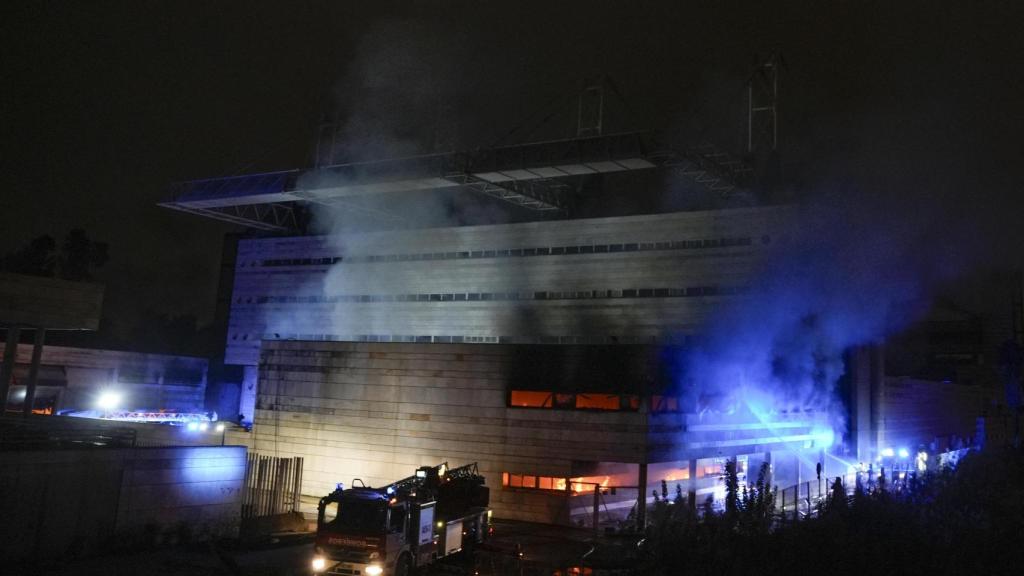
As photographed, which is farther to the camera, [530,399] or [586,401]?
[530,399]

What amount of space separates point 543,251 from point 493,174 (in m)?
5.54

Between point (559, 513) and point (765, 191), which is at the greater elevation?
point (765, 191)

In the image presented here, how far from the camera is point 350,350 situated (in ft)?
94.1

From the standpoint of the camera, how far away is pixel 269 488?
2172 cm

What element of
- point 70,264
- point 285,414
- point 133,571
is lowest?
point 133,571

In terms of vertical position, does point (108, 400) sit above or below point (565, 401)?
below

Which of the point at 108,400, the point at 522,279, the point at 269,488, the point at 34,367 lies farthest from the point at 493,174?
the point at 108,400

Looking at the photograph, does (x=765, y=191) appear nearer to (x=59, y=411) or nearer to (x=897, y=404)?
(x=897, y=404)

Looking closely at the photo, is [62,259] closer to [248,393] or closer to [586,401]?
[248,393]

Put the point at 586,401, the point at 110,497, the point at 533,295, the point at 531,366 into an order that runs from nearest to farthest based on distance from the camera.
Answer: the point at 110,497, the point at 586,401, the point at 531,366, the point at 533,295

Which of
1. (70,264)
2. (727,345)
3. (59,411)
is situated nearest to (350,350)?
(727,345)

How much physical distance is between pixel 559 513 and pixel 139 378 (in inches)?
1286

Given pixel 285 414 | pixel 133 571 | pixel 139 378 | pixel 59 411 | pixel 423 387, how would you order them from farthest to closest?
1. pixel 139 378
2. pixel 59 411
3. pixel 285 414
4. pixel 423 387
5. pixel 133 571

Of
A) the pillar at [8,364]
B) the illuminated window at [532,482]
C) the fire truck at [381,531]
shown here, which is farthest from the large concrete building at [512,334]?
the pillar at [8,364]
